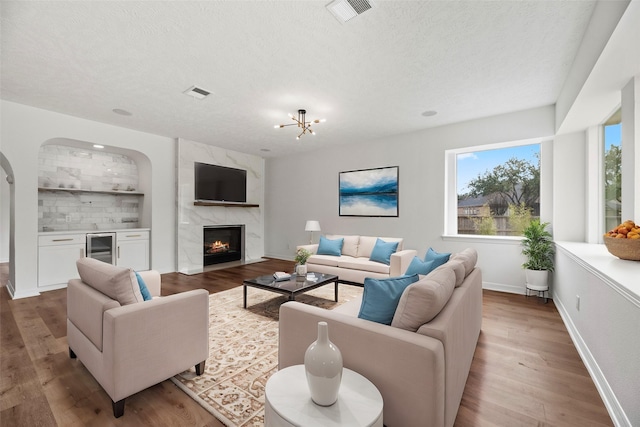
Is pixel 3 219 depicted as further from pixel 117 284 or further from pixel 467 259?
pixel 467 259

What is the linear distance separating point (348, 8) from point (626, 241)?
2654 mm

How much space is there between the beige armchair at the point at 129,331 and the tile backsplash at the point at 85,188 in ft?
13.0

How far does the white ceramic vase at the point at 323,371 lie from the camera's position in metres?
1.15

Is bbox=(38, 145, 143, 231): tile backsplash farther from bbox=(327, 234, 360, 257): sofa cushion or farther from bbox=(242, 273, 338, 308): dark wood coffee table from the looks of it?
bbox=(327, 234, 360, 257): sofa cushion

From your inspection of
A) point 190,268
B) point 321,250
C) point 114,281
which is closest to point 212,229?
point 190,268

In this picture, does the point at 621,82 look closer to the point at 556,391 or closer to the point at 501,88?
the point at 501,88

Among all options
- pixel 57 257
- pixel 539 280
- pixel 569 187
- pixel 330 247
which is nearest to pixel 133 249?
pixel 57 257

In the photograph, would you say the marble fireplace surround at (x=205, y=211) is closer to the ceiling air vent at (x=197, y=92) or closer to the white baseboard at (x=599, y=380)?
the ceiling air vent at (x=197, y=92)

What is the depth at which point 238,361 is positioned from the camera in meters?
2.29

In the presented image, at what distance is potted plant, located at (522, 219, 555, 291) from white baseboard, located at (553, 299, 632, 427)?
0.95 metres

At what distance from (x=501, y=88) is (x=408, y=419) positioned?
11.9 ft

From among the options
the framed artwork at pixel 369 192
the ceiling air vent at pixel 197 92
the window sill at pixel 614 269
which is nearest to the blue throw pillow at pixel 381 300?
the window sill at pixel 614 269

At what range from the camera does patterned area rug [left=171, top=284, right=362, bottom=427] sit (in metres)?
1.75

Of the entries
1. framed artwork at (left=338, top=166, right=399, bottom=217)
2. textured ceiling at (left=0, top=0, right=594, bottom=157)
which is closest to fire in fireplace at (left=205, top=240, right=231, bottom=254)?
framed artwork at (left=338, top=166, right=399, bottom=217)
